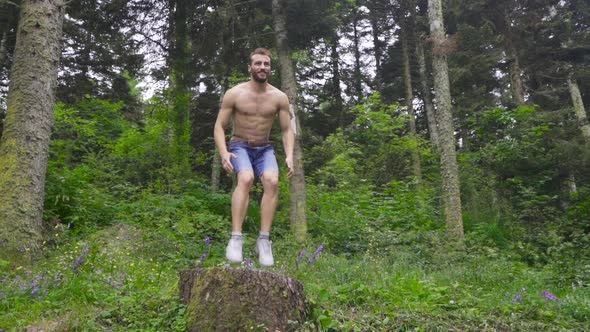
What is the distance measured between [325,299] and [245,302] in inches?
37.7

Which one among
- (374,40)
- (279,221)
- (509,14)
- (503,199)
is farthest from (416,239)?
(374,40)

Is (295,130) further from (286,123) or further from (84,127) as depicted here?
(84,127)

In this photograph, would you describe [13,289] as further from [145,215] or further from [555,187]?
[555,187]

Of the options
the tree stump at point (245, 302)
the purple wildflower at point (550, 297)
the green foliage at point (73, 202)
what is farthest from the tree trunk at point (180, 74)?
the purple wildflower at point (550, 297)

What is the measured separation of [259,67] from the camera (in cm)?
518

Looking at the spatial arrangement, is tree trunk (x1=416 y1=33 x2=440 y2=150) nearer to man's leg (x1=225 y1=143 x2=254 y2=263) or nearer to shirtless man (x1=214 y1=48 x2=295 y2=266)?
shirtless man (x1=214 y1=48 x2=295 y2=266)

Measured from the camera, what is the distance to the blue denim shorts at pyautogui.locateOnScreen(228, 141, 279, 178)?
5059mm

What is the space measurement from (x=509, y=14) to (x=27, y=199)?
54.1 feet

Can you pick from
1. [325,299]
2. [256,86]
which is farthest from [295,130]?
[325,299]

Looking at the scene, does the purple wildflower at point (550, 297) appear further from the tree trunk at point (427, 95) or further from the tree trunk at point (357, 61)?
the tree trunk at point (357, 61)

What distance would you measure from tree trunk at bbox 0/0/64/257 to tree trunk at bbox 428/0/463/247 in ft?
23.3

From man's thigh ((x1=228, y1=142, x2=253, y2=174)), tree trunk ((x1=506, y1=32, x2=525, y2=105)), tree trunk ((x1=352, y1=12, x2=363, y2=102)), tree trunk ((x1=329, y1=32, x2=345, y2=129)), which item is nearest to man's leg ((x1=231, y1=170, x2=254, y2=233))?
man's thigh ((x1=228, y1=142, x2=253, y2=174))

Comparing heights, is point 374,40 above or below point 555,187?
above

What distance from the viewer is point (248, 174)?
4.91 meters
